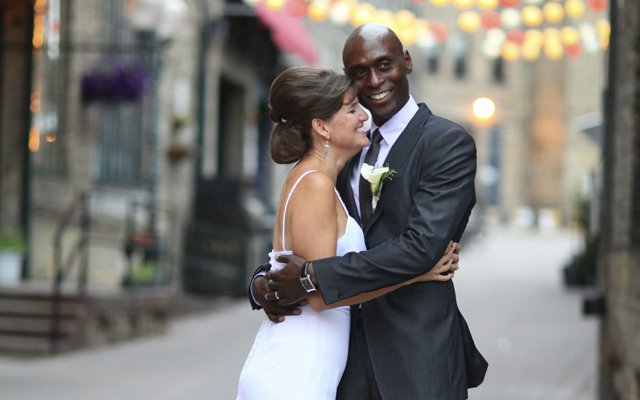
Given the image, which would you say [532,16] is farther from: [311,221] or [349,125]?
[311,221]

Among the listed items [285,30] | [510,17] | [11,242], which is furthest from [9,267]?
[510,17]

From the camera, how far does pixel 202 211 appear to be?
19.4 metres

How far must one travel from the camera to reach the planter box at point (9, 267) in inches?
516

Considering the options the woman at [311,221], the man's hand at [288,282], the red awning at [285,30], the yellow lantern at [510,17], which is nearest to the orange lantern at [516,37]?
the yellow lantern at [510,17]

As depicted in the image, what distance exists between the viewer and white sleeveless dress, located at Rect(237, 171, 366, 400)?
12.3ft

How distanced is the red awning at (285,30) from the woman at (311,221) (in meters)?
15.5

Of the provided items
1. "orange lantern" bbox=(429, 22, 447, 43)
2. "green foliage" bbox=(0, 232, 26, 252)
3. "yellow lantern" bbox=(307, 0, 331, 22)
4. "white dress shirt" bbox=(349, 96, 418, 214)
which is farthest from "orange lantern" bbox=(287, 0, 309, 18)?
"white dress shirt" bbox=(349, 96, 418, 214)

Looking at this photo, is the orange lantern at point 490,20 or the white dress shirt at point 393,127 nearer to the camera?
the white dress shirt at point 393,127

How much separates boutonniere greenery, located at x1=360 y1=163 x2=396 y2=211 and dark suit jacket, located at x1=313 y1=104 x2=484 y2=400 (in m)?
0.03

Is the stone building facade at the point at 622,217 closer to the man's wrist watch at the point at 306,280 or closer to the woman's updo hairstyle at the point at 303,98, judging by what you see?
the woman's updo hairstyle at the point at 303,98

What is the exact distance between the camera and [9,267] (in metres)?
13.2

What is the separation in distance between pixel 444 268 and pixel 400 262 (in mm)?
225

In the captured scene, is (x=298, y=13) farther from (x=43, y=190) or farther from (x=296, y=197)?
(x=296, y=197)

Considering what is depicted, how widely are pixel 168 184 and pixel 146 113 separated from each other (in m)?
1.42
